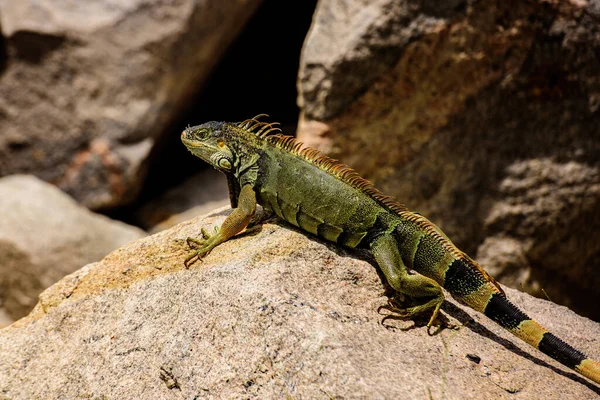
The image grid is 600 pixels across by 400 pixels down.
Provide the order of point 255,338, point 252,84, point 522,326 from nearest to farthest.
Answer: point 255,338, point 522,326, point 252,84

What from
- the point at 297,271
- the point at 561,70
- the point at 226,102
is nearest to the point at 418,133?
the point at 561,70

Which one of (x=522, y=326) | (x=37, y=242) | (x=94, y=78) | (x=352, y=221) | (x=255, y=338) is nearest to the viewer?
(x=255, y=338)

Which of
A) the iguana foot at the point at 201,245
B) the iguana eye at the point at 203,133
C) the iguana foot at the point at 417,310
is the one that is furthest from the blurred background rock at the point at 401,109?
the iguana foot at the point at 417,310

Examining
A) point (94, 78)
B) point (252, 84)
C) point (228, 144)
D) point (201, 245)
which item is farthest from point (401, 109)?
point (252, 84)

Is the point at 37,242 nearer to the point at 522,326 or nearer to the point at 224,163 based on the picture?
the point at 224,163

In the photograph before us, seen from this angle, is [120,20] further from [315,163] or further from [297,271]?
[297,271]

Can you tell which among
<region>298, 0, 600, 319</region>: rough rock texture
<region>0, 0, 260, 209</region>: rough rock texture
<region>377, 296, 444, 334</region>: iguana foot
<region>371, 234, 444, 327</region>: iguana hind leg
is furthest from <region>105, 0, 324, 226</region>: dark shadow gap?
<region>377, 296, 444, 334</region>: iguana foot

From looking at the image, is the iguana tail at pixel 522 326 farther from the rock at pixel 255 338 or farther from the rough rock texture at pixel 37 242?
the rough rock texture at pixel 37 242
